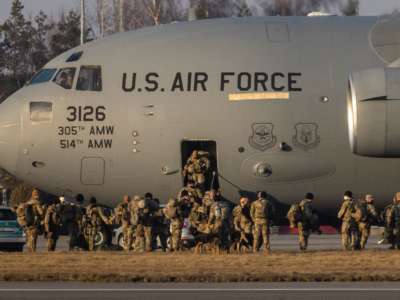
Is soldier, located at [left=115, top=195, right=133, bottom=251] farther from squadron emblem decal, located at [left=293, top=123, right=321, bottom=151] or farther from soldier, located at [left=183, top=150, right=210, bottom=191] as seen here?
squadron emblem decal, located at [left=293, top=123, right=321, bottom=151]

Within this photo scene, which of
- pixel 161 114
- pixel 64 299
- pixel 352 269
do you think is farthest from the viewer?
pixel 161 114

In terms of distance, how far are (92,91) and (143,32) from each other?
1.72 m

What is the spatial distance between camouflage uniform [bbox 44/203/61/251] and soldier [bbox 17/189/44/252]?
0.83 feet

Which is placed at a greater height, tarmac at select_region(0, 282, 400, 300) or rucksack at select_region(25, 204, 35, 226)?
rucksack at select_region(25, 204, 35, 226)

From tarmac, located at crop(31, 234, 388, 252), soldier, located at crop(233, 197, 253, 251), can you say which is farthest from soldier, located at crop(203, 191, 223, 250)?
tarmac, located at crop(31, 234, 388, 252)

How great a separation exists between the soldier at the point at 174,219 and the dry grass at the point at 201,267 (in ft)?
4.58

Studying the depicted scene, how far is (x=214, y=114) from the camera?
89.0ft

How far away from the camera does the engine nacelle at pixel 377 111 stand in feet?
83.9

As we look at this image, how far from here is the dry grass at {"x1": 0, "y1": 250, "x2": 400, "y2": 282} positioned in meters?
22.6

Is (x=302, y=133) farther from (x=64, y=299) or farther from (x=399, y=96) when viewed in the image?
(x=64, y=299)

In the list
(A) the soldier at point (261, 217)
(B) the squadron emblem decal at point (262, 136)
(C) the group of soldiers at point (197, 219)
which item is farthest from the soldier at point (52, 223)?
(B) the squadron emblem decal at point (262, 136)

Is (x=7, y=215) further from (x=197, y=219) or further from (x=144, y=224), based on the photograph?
(x=197, y=219)

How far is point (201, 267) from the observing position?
24.2 metres

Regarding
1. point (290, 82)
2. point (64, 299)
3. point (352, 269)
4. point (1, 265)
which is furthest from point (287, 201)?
point (64, 299)
